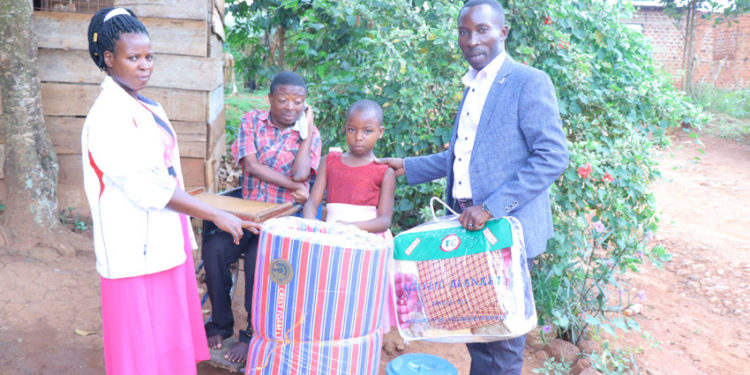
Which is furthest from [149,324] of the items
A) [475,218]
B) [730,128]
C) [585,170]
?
[730,128]

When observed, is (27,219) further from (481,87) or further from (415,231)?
(481,87)

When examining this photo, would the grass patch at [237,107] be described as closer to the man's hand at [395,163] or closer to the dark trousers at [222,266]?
the dark trousers at [222,266]

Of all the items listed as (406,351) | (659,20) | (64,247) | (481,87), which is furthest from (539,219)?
(659,20)

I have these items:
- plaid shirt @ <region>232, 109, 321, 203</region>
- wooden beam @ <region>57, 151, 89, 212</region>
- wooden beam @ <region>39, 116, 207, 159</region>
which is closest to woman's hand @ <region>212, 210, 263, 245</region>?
plaid shirt @ <region>232, 109, 321, 203</region>

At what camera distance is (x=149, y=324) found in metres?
2.38

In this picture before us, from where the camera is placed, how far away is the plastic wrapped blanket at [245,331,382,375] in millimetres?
2281

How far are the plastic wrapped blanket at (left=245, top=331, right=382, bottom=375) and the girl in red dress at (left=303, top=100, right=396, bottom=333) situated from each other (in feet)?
2.00

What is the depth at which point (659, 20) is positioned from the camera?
17.1 meters

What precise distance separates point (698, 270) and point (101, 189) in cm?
567

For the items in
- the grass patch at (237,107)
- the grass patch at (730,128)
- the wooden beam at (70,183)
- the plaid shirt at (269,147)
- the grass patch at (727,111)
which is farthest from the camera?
the grass patch at (727,111)

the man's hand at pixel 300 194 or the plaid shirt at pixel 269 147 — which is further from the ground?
the plaid shirt at pixel 269 147

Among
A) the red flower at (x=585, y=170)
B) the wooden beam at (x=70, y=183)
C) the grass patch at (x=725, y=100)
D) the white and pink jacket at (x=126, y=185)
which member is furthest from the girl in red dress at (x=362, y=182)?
the grass patch at (x=725, y=100)

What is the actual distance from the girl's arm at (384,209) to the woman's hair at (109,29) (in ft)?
4.50

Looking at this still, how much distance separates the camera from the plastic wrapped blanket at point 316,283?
221cm
